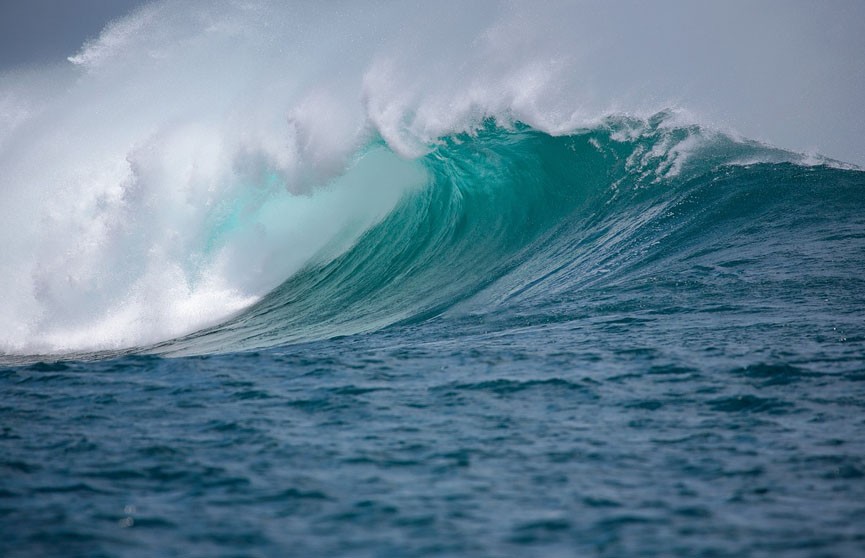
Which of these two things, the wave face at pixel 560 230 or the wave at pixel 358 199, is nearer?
the wave face at pixel 560 230

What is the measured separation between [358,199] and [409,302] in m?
4.98

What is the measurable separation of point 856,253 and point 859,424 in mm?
4868

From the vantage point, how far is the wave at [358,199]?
36.7ft

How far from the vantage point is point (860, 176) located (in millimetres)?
11695

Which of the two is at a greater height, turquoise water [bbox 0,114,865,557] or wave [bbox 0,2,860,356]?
wave [bbox 0,2,860,356]

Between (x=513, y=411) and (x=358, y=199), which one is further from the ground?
(x=358, y=199)

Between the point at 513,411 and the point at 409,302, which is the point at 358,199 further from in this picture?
the point at 513,411

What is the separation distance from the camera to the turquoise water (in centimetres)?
371

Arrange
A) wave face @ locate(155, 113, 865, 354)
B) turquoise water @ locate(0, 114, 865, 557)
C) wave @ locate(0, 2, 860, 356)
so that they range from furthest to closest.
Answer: wave @ locate(0, 2, 860, 356), wave face @ locate(155, 113, 865, 354), turquoise water @ locate(0, 114, 865, 557)

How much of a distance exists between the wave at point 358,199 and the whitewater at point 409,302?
7cm

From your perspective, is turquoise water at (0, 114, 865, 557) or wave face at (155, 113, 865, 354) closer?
turquoise water at (0, 114, 865, 557)

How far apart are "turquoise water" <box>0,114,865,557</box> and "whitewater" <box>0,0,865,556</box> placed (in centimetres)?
3

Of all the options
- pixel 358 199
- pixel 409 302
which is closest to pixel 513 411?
pixel 409 302

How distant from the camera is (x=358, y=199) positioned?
15.1 m
